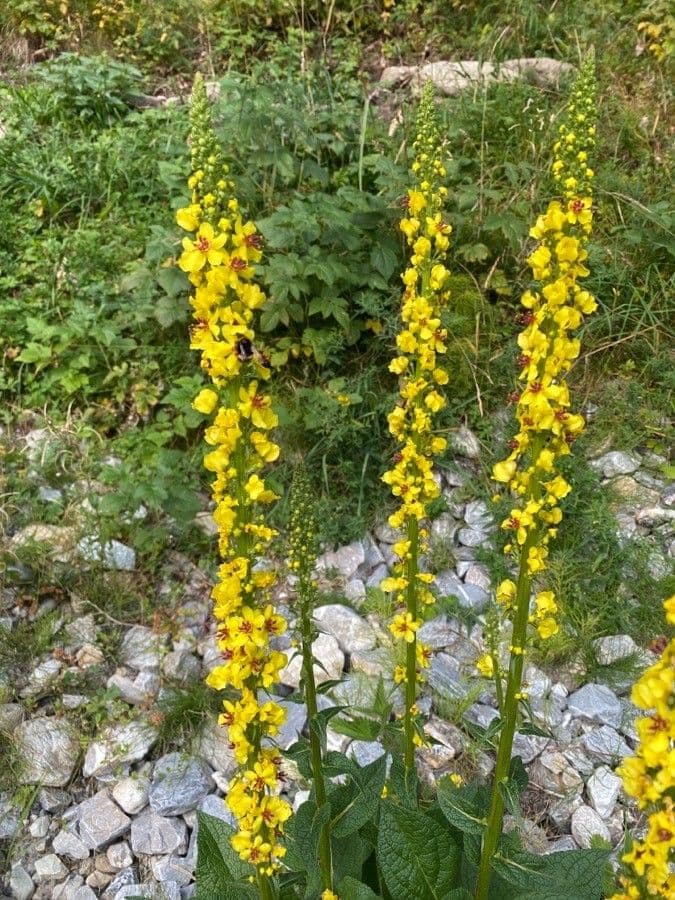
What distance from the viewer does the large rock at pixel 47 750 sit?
3.49 metres

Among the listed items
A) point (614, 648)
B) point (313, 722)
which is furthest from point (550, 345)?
point (614, 648)

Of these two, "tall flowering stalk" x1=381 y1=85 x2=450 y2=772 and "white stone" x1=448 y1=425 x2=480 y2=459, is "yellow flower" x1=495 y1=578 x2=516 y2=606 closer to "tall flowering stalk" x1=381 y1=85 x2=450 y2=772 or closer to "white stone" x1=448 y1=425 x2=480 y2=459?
"tall flowering stalk" x1=381 y1=85 x2=450 y2=772

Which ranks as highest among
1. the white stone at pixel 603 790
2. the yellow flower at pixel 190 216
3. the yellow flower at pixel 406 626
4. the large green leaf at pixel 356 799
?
the yellow flower at pixel 190 216

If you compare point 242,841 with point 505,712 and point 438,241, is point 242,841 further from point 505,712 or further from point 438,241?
point 438,241

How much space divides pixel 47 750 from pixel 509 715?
7.60ft

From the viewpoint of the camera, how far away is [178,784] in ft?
11.4

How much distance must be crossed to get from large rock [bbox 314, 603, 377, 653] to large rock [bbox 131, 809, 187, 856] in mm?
1086

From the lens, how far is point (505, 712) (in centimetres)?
212

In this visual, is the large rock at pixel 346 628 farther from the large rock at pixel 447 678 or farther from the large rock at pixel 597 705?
the large rock at pixel 597 705

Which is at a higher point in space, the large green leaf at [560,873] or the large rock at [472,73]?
the large rock at [472,73]

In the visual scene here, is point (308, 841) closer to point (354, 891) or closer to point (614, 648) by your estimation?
point (354, 891)

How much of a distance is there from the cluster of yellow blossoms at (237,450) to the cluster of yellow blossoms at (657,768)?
846mm

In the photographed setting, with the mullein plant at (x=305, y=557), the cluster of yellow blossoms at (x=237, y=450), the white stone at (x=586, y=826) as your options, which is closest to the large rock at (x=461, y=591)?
the white stone at (x=586, y=826)

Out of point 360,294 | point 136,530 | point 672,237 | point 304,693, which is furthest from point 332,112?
point 304,693
